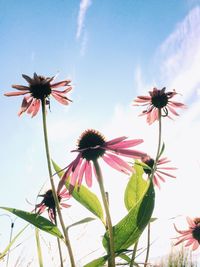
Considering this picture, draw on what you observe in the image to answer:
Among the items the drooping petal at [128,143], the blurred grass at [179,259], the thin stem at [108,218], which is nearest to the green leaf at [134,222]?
the thin stem at [108,218]

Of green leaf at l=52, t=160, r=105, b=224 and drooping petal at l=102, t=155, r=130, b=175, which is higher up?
drooping petal at l=102, t=155, r=130, b=175

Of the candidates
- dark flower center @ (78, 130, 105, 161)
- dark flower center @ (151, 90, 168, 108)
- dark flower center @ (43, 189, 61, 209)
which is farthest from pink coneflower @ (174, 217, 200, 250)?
dark flower center @ (78, 130, 105, 161)

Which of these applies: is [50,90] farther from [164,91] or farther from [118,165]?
[164,91]

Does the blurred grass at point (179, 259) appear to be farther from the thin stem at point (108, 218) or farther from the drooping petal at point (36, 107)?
the thin stem at point (108, 218)

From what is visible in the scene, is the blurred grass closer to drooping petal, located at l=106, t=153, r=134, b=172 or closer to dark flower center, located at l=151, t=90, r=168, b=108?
dark flower center, located at l=151, t=90, r=168, b=108

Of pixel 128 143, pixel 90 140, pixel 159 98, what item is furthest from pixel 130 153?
pixel 159 98

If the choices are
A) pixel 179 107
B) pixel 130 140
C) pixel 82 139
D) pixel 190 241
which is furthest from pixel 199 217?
pixel 130 140

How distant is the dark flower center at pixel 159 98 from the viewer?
80.5 inches

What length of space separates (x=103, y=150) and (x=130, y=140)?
16 centimetres

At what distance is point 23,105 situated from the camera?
4.52ft

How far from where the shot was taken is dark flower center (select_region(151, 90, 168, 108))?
2045 millimetres

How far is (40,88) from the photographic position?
135 centimetres

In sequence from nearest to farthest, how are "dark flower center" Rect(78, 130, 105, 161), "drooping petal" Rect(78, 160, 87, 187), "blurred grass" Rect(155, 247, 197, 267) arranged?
"drooping petal" Rect(78, 160, 87, 187), "dark flower center" Rect(78, 130, 105, 161), "blurred grass" Rect(155, 247, 197, 267)

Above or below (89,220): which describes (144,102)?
above
